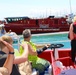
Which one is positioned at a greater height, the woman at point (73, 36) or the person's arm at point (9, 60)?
the person's arm at point (9, 60)

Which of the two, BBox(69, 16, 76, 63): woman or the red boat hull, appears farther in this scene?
the red boat hull

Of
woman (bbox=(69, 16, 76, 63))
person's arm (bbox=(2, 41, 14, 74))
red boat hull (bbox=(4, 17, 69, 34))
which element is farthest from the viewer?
red boat hull (bbox=(4, 17, 69, 34))

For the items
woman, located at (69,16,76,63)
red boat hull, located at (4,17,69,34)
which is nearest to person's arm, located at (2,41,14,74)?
woman, located at (69,16,76,63)

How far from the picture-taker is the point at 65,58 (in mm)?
5145

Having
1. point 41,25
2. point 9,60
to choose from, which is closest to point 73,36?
point 9,60

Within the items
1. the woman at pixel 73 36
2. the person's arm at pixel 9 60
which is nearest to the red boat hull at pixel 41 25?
the woman at pixel 73 36

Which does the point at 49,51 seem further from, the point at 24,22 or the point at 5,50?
the point at 24,22

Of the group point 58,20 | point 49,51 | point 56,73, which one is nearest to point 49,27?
point 58,20

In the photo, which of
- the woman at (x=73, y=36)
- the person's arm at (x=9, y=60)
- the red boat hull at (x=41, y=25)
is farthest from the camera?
the red boat hull at (x=41, y=25)

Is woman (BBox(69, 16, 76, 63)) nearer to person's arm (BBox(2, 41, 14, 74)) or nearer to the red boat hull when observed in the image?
person's arm (BBox(2, 41, 14, 74))

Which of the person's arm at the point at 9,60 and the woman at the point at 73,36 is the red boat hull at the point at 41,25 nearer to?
the woman at the point at 73,36

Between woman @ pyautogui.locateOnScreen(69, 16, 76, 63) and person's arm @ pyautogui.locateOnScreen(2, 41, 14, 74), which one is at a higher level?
person's arm @ pyautogui.locateOnScreen(2, 41, 14, 74)

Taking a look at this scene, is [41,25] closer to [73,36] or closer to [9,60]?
[73,36]

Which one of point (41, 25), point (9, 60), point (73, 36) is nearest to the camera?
point (9, 60)
